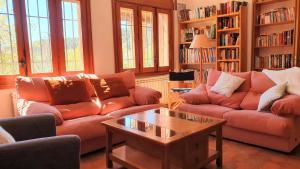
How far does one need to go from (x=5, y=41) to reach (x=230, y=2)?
374 centimetres

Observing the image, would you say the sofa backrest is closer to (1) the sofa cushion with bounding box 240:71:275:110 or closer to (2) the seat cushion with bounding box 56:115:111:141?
(2) the seat cushion with bounding box 56:115:111:141

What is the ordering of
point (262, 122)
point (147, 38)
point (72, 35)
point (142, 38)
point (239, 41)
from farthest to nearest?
1. point (147, 38)
2. point (142, 38)
3. point (239, 41)
4. point (72, 35)
5. point (262, 122)

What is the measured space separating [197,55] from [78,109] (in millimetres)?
2955

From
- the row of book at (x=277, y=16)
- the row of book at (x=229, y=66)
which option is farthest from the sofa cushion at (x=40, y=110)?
the row of book at (x=277, y=16)

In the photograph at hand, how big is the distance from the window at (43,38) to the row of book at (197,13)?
2231 mm

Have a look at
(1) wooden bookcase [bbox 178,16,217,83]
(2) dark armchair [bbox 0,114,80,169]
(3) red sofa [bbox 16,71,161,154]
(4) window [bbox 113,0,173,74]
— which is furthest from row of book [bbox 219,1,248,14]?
(2) dark armchair [bbox 0,114,80,169]

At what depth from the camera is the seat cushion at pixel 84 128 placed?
2.49 m

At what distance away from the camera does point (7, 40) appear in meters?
3.11

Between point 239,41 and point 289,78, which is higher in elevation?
point 239,41

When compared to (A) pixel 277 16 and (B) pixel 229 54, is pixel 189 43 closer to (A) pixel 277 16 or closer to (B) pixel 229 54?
(B) pixel 229 54

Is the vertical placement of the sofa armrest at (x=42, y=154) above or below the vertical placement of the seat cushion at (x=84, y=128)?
above

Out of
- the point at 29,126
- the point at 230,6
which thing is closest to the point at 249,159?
the point at 29,126

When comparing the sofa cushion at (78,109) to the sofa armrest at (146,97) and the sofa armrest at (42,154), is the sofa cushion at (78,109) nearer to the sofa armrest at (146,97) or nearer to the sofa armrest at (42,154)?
the sofa armrest at (146,97)

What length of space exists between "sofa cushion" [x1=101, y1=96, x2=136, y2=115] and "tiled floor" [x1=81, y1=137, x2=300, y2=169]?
585mm
